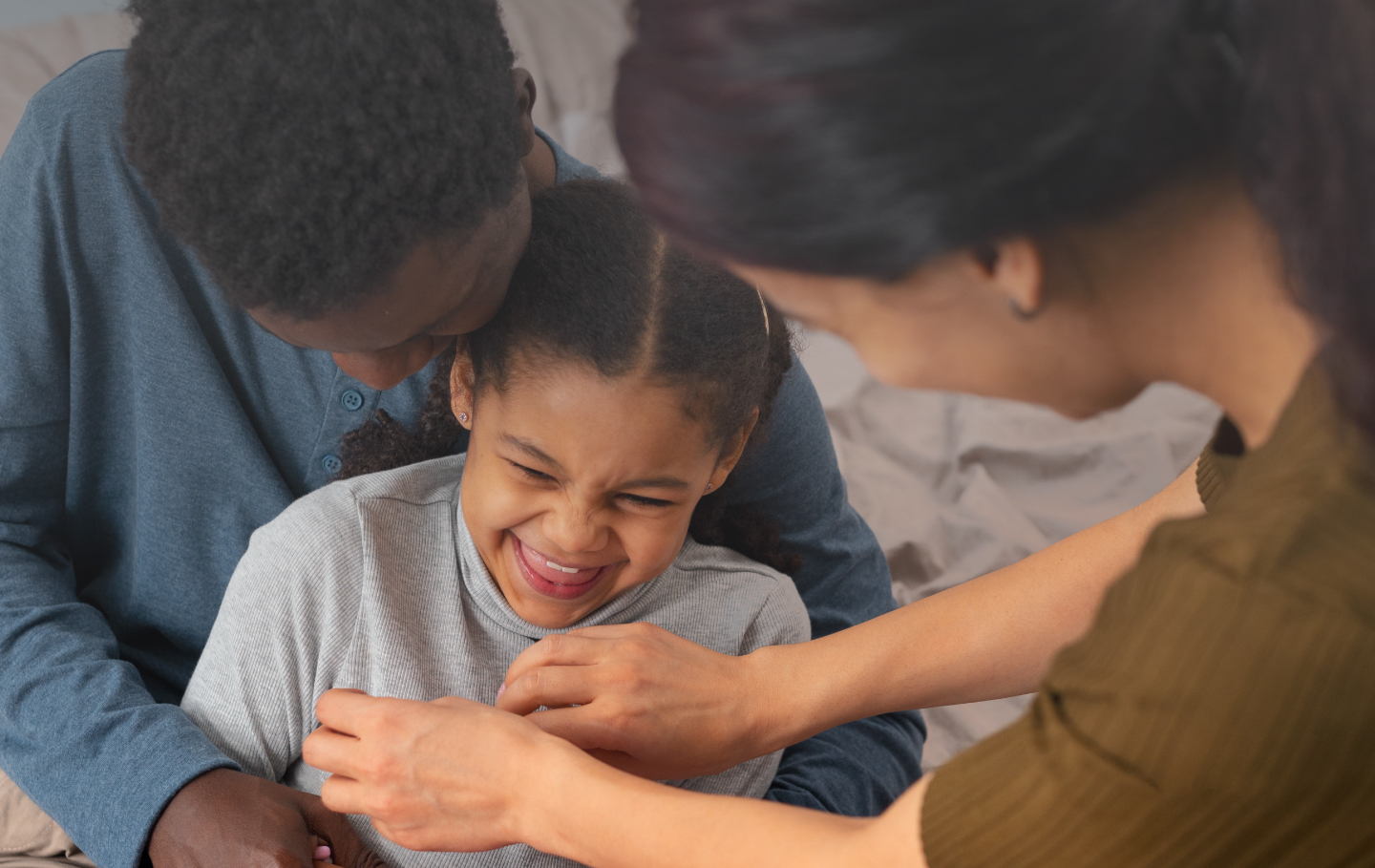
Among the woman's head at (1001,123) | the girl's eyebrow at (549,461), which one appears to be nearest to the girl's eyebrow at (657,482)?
the girl's eyebrow at (549,461)

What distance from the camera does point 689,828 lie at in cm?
47

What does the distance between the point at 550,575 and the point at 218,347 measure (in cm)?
28

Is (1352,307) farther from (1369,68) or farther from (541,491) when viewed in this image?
(541,491)

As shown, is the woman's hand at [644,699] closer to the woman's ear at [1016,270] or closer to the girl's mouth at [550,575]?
the girl's mouth at [550,575]

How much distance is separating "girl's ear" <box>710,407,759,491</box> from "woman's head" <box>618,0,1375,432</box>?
1.36ft

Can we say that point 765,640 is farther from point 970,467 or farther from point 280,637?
point 970,467

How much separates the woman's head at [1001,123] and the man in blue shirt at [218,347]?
18 cm

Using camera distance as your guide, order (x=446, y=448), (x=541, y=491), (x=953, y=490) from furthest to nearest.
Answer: (x=953, y=490) → (x=446, y=448) → (x=541, y=491)

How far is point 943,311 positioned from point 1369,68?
0.14 meters

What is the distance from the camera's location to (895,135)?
0.32 m

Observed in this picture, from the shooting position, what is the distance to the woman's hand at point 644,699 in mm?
618

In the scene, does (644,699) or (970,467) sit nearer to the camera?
(644,699)

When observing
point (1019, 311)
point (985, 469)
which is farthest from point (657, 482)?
point (985, 469)

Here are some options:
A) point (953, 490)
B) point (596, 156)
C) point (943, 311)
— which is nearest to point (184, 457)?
point (596, 156)
